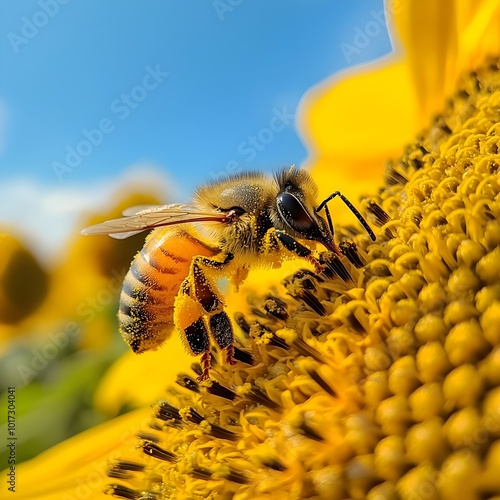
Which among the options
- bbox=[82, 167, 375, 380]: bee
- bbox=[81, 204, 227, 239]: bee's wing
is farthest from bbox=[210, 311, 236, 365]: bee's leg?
bbox=[81, 204, 227, 239]: bee's wing

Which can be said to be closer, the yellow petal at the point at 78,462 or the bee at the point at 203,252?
the bee at the point at 203,252

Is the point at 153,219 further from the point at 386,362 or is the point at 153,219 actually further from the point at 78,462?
A: the point at 78,462

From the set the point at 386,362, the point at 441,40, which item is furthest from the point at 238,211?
the point at 441,40

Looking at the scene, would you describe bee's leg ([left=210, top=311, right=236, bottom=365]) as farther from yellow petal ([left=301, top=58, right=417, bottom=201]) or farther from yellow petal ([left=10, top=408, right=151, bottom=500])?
yellow petal ([left=301, top=58, right=417, bottom=201])

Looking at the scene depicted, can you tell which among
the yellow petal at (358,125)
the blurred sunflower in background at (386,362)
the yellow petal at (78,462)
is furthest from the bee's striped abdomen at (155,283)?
the yellow petal at (358,125)

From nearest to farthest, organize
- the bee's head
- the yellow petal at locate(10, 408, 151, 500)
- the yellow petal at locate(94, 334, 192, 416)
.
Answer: the bee's head
the yellow petal at locate(10, 408, 151, 500)
the yellow petal at locate(94, 334, 192, 416)

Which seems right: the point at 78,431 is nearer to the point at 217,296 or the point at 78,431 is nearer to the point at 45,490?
the point at 45,490

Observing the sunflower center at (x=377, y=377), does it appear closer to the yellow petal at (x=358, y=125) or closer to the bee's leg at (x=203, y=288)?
the bee's leg at (x=203, y=288)

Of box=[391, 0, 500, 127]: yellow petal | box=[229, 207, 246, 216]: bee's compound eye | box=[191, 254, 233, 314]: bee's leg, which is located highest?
box=[391, 0, 500, 127]: yellow petal
